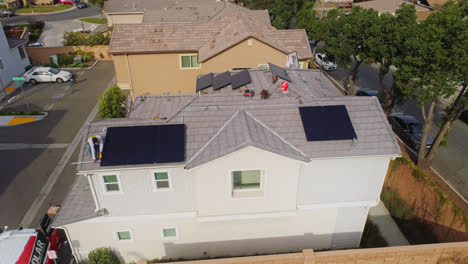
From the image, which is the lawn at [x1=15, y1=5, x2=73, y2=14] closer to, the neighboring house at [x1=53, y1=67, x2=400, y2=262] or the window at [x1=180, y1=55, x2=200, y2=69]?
the window at [x1=180, y1=55, x2=200, y2=69]

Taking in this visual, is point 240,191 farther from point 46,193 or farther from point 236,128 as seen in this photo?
point 46,193

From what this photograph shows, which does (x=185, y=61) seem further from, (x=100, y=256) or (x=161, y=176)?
(x=100, y=256)

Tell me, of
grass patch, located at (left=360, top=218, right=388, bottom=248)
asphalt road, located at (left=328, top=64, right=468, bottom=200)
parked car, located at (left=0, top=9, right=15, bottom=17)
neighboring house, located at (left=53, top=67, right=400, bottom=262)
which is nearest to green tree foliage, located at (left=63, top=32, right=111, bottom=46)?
neighboring house, located at (left=53, top=67, right=400, bottom=262)

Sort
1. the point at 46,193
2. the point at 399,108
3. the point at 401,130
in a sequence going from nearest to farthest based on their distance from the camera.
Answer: the point at 46,193 < the point at 401,130 < the point at 399,108

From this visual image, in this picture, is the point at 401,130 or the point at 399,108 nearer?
the point at 401,130

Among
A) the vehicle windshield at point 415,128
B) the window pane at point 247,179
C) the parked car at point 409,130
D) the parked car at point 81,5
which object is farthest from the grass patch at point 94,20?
the window pane at point 247,179

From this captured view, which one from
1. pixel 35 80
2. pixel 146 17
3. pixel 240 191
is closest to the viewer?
pixel 240 191

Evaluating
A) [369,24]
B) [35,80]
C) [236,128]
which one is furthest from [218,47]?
[35,80]
